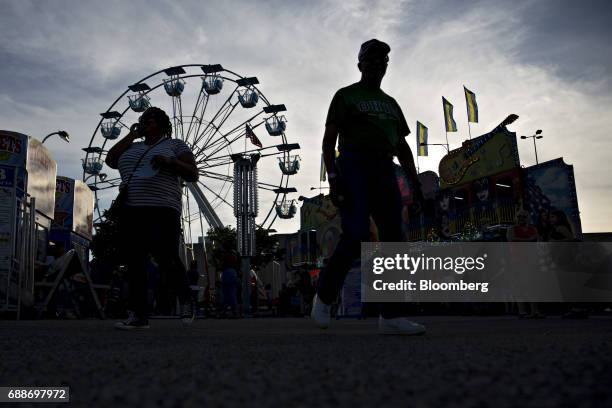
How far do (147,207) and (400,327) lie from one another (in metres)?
1.98

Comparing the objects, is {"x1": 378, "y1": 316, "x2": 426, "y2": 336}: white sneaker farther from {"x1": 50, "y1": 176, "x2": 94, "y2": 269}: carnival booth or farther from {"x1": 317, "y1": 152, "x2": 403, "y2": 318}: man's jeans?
{"x1": 50, "y1": 176, "x2": 94, "y2": 269}: carnival booth

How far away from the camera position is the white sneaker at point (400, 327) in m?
2.95

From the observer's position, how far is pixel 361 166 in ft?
10.8

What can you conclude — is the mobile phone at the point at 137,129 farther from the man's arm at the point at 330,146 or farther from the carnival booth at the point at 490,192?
the carnival booth at the point at 490,192

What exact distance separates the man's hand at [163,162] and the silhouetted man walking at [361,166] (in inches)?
45.2

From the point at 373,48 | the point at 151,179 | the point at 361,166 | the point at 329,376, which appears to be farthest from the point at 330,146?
the point at 329,376

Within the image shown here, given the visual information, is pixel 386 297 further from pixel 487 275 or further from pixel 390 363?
pixel 487 275

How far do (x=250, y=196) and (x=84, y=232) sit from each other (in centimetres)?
653

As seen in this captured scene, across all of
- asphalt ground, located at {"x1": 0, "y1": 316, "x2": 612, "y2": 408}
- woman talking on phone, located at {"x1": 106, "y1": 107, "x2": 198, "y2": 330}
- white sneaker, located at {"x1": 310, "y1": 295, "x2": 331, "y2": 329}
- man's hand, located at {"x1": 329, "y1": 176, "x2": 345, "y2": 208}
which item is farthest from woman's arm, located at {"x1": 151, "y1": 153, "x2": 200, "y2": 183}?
asphalt ground, located at {"x1": 0, "y1": 316, "x2": 612, "y2": 408}

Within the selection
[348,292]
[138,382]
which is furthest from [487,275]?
[138,382]

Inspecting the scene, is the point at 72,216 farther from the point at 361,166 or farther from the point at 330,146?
the point at 361,166

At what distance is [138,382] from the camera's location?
1.15 m

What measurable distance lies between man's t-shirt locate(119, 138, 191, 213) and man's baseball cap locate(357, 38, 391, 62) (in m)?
1.54

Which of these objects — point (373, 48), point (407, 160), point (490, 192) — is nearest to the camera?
point (373, 48)
